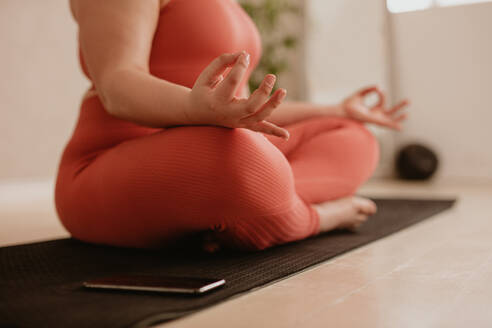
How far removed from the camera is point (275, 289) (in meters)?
0.86

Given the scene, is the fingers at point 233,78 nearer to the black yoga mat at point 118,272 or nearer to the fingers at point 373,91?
the black yoga mat at point 118,272

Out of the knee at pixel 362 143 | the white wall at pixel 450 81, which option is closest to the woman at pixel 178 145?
the knee at pixel 362 143

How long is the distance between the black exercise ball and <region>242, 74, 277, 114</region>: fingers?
10.2 ft

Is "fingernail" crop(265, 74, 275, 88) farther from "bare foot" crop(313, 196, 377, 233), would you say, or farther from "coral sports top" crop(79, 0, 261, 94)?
"bare foot" crop(313, 196, 377, 233)

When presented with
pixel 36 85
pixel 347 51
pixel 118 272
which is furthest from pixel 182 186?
pixel 347 51

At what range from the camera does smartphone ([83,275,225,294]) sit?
0.80m

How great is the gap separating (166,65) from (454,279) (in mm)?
703

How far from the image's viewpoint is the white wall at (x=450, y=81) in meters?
3.63

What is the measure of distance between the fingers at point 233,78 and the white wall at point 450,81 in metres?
3.25

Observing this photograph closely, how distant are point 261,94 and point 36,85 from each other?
11.1 ft

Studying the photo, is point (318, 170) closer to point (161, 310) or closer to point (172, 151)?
point (172, 151)

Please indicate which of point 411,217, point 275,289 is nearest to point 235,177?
point 275,289

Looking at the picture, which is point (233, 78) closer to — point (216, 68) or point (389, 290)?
point (216, 68)

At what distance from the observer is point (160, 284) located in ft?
2.71
